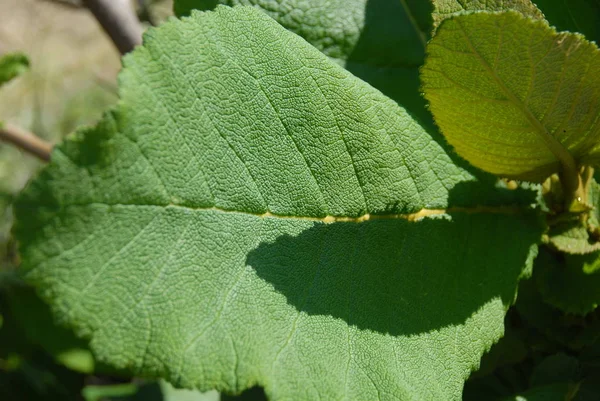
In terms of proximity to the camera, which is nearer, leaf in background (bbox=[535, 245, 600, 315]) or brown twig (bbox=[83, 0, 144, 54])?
leaf in background (bbox=[535, 245, 600, 315])

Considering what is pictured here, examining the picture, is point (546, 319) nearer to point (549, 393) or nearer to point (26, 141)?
point (549, 393)

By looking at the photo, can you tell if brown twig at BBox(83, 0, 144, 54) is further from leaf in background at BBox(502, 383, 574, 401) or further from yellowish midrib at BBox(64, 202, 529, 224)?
leaf in background at BBox(502, 383, 574, 401)

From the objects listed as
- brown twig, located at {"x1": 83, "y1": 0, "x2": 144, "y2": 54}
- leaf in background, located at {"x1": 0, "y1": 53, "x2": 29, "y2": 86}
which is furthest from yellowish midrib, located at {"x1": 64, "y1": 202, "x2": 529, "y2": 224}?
leaf in background, located at {"x1": 0, "y1": 53, "x2": 29, "y2": 86}

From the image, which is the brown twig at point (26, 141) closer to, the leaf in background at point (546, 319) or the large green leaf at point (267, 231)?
the large green leaf at point (267, 231)

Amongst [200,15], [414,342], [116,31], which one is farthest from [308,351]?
[116,31]

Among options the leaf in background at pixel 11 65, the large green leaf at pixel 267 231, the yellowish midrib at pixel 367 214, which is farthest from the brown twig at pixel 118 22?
the yellowish midrib at pixel 367 214

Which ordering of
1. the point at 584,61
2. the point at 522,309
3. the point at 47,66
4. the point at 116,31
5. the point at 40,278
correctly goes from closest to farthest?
the point at 40,278 → the point at 584,61 → the point at 522,309 → the point at 116,31 → the point at 47,66

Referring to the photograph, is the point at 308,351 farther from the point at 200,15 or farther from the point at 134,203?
the point at 200,15
